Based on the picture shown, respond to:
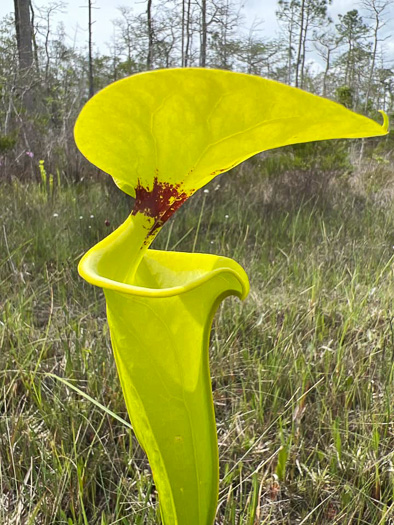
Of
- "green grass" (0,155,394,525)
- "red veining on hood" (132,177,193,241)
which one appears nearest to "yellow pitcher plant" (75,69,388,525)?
"red veining on hood" (132,177,193,241)

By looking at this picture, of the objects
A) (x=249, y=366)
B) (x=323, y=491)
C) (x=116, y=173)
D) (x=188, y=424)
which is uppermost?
(x=116, y=173)

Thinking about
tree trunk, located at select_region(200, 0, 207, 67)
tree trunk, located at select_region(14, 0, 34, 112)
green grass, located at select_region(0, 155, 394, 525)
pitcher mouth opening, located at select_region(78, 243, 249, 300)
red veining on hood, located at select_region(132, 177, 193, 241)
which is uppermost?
tree trunk, located at select_region(200, 0, 207, 67)

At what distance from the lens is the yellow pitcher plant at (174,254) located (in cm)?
35

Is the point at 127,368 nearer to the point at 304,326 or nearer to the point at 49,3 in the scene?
the point at 304,326

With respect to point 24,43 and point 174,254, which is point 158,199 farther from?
point 24,43

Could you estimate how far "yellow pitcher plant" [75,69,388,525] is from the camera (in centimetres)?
35

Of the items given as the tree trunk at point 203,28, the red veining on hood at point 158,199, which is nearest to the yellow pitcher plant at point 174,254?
the red veining on hood at point 158,199

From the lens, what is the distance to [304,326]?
1.58 meters

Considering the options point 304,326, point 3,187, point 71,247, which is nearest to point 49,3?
point 3,187

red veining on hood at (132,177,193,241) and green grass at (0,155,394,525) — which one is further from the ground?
red veining on hood at (132,177,193,241)

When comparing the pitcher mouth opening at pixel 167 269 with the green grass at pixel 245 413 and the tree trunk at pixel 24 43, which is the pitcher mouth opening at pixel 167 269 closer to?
the green grass at pixel 245 413

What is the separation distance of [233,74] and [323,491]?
0.95m

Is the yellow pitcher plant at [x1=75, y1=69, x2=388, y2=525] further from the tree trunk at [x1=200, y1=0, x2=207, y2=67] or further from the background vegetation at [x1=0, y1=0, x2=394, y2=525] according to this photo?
the tree trunk at [x1=200, y1=0, x2=207, y2=67]

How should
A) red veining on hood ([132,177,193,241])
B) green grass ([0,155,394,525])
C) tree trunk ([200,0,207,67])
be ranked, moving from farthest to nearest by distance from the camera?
1. tree trunk ([200,0,207,67])
2. green grass ([0,155,394,525])
3. red veining on hood ([132,177,193,241])
